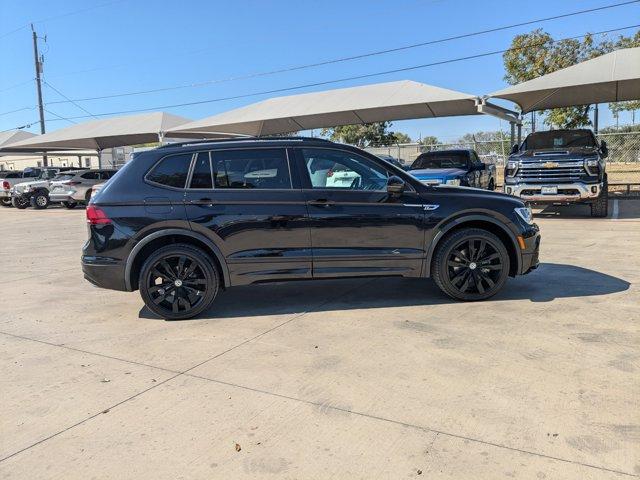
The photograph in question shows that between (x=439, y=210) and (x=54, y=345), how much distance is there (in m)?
3.97

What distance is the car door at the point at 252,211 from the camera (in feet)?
17.6

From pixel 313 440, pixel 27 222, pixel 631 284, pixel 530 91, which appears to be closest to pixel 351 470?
pixel 313 440

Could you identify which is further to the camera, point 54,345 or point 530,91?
point 530,91

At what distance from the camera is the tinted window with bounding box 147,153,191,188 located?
5.40m

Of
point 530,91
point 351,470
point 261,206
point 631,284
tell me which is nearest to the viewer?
point 351,470

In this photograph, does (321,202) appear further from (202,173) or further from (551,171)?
(551,171)

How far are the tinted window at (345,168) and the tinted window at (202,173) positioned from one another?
1.00m

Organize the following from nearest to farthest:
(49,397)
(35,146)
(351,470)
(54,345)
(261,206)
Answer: (351,470) → (49,397) → (54,345) → (261,206) → (35,146)

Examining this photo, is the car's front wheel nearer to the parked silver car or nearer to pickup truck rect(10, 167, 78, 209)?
pickup truck rect(10, 167, 78, 209)

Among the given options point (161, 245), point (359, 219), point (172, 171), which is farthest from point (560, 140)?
point (161, 245)

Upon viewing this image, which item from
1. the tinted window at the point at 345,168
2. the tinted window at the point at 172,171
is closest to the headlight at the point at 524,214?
the tinted window at the point at 345,168

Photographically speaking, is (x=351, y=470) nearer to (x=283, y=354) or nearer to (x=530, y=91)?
(x=283, y=354)

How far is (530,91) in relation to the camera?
1509cm

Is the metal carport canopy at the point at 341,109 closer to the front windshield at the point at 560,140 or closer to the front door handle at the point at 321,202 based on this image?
the front windshield at the point at 560,140
